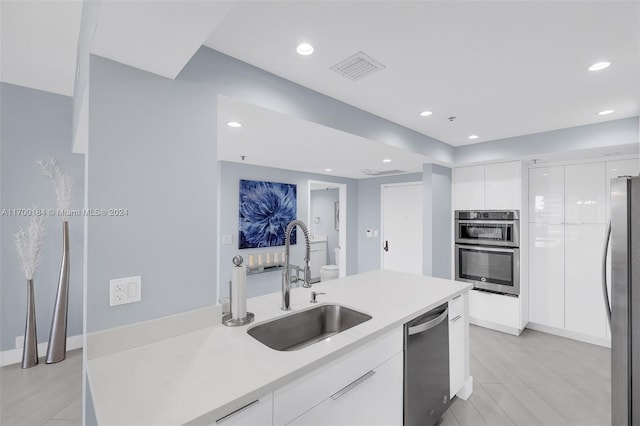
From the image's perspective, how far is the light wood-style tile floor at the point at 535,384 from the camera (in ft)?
7.04

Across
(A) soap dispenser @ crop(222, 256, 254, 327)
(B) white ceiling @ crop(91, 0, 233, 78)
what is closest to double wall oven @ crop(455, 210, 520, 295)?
(A) soap dispenser @ crop(222, 256, 254, 327)

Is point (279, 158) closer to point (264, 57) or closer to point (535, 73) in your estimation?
point (264, 57)

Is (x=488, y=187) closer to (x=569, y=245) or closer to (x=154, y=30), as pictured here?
(x=569, y=245)

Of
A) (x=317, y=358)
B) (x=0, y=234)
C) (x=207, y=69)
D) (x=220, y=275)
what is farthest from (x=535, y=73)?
(x=0, y=234)

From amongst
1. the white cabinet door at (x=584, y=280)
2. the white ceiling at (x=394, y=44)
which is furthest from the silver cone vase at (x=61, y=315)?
the white cabinet door at (x=584, y=280)

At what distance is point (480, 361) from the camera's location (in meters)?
2.97

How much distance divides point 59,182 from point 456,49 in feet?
11.6

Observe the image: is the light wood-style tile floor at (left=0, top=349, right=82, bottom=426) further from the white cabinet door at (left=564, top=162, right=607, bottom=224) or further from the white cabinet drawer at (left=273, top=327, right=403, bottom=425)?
the white cabinet door at (left=564, top=162, right=607, bottom=224)

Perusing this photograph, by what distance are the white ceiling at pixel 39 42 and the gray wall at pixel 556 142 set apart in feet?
13.3

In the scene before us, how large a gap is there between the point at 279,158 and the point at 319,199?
375cm

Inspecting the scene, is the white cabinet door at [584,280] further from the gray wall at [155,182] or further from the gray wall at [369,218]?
the gray wall at [155,182]

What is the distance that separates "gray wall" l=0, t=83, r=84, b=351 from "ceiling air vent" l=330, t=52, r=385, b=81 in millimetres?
2825

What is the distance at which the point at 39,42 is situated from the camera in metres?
1.95

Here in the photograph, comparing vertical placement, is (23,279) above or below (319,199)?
below
